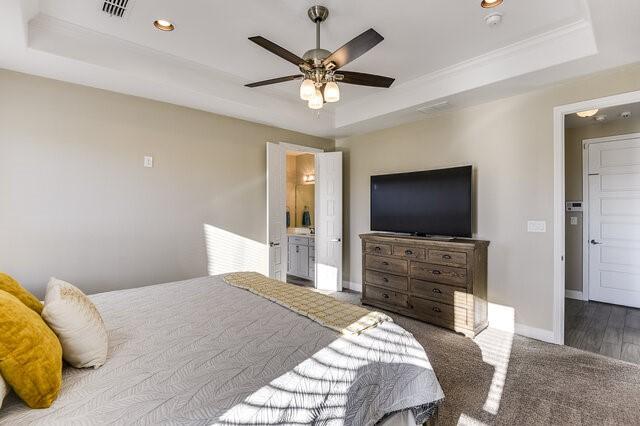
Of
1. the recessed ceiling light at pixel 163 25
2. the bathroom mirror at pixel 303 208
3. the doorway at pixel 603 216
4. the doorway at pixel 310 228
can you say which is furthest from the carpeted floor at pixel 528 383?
the bathroom mirror at pixel 303 208

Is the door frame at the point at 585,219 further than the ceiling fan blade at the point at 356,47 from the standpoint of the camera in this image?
Yes

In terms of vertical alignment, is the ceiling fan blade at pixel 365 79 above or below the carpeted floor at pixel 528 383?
above

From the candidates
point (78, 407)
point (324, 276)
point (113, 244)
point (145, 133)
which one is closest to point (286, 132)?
point (145, 133)

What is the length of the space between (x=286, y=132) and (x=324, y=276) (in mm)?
2369

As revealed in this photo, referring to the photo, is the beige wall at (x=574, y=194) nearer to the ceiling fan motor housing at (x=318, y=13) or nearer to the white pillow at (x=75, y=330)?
the ceiling fan motor housing at (x=318, y=13)

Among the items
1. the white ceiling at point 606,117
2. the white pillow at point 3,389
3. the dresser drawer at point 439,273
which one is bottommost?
the dresser drawer at point 439,273

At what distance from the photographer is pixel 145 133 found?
3.34 meters

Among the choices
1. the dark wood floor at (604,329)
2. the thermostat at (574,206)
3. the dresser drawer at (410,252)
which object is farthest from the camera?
the thermostat at (574,206)

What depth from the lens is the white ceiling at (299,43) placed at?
226cm

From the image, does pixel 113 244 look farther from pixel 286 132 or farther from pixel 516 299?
pixel 516 299

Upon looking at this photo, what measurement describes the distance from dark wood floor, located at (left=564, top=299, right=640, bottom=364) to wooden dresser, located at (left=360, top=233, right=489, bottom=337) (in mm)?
918

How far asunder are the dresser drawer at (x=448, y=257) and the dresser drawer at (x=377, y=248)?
1.87ft

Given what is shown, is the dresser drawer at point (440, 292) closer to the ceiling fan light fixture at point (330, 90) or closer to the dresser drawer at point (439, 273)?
the dresser drawer at point (439, 273)

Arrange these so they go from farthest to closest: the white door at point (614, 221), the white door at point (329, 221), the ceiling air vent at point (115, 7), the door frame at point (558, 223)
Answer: the white door at point (329, 221)
the white door at point (614, 221)
the door frame at point (558, 223)
the ceiling air vent at point (115, 7)
